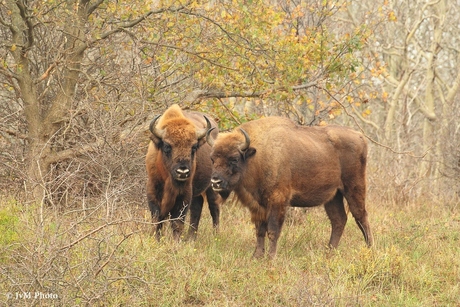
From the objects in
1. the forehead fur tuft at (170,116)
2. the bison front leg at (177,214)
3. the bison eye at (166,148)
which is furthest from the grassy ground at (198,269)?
the forehead fur tuft at (170,116)

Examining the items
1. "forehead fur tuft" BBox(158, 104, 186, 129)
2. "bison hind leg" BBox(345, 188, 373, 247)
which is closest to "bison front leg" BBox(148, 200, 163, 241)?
"forehead fur tuft" BBox(158, 104, 186, 129)

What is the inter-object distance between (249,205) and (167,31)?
333cm

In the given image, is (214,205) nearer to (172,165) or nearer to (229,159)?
(229,159)

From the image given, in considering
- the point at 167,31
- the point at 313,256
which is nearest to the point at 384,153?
the point at 167,31

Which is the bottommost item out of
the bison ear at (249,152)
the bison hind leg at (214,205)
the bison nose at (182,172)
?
the bison hind leg at (214,205)

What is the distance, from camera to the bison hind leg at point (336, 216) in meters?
10.0

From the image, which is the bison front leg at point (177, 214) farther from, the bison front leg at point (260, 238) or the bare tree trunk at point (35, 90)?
the bare tree trunk at point (35, 90)

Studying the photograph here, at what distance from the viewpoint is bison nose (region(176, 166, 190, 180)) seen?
28.9 ft

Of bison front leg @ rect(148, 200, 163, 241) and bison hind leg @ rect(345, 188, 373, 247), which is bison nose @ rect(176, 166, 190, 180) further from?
bison hind leg @ rect(345, 188, 373, 247)

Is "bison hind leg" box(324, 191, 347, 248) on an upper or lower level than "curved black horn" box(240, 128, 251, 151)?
lower

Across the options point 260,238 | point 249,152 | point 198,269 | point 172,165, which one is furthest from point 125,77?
point 198,269

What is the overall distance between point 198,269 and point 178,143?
2106mm

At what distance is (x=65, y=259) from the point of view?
247 inches

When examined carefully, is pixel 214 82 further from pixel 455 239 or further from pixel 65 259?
pixel 65 259
